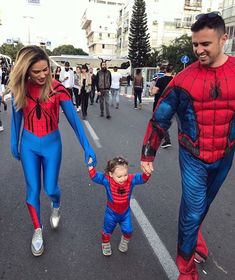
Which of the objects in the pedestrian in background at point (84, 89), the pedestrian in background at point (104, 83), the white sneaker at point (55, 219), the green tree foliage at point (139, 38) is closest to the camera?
the white sneaker at point (55, 219)

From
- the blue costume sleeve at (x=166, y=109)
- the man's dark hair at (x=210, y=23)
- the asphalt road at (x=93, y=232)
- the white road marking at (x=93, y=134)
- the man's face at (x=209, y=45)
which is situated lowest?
the white road marking at (x=93, y=134)

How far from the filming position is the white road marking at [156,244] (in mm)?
3023

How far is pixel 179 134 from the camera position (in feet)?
8.84

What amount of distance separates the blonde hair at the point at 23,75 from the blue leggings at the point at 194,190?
1.38 m

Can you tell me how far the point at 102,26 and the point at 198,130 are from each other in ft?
387

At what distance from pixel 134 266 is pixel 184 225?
27.3 inches

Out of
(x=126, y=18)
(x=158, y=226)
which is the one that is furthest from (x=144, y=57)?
(x=158, y=226)

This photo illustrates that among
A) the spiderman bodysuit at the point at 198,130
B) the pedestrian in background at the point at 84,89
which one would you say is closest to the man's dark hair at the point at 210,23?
the spiderman bodysuit at the point at 198,130

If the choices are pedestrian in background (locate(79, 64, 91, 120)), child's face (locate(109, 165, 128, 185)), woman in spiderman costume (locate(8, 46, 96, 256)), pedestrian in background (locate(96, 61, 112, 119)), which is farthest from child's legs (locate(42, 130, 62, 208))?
pedestrian in background (locate(96, 61, 112, 119))

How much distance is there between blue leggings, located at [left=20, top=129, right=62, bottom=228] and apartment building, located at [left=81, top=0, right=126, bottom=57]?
10739 centimetres

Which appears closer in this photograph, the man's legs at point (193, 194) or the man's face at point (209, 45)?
the man's face at point (209, 45)

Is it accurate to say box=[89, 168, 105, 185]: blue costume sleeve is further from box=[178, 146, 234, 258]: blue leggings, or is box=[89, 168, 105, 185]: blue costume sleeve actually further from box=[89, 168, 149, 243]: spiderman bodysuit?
box=[178, 146, 234, 258]: blue leggings

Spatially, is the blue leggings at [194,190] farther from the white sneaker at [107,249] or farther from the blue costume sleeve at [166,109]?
the white sneaker at [107,249]

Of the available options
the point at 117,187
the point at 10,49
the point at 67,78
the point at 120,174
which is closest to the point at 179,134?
the point at 120,174
